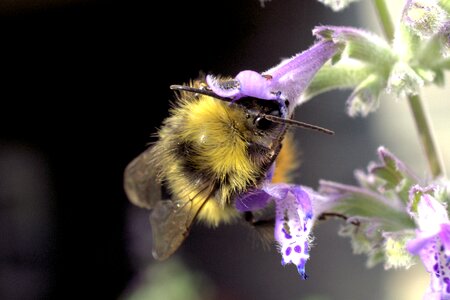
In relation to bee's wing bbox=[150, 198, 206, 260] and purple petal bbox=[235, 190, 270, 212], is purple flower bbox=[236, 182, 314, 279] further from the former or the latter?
bee's wing bbox=[150, 198, 206, 260]

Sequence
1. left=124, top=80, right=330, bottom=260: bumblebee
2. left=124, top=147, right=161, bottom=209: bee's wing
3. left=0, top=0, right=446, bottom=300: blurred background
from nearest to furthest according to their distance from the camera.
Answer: left=124, top=80, right=330, bottom=260: bumblebee → left=124, top=147, right=161, bottom=209: bee's wing → left=0, top=0, right=446, bottom=300: blurred background

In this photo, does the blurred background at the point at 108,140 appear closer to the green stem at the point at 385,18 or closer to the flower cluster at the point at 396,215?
the flower cluster at the point at 396,215

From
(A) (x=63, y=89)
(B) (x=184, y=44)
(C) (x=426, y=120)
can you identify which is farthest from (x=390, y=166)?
(A) (x=63, y=89)

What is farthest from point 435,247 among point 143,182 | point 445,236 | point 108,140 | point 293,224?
point 108,140

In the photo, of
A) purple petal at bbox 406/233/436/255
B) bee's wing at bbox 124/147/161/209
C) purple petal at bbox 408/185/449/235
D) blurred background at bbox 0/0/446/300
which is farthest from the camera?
blurred background at bbox 0/0/446/300

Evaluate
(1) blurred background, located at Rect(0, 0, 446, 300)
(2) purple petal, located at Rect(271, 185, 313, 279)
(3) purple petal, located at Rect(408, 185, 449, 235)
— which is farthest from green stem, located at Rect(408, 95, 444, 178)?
(1) blurred background, located at Rect(0, 0, 446, 300)

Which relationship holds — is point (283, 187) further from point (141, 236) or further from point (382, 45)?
point (141, 236)

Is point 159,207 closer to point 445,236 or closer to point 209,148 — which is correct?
point 209,148
